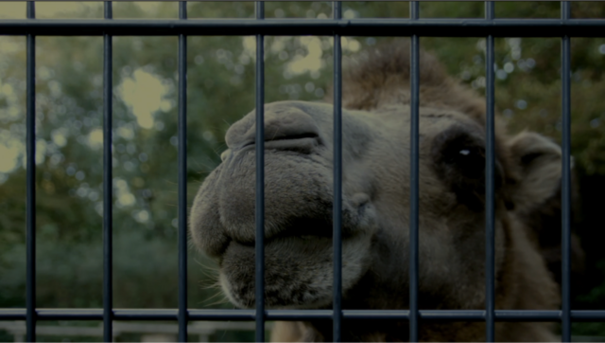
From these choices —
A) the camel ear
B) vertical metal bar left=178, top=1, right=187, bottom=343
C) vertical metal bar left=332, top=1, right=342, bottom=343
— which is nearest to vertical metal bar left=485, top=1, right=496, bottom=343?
vertical metal bar left=332, top=1, right=342, bottom=343

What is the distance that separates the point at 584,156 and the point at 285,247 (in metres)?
7.49

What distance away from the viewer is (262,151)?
180 centimetres

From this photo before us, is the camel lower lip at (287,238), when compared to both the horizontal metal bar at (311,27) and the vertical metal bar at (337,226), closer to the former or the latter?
the vertical metal bar at (337,226)

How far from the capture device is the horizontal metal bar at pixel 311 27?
6.00 ft

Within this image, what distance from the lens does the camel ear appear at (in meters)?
4.14

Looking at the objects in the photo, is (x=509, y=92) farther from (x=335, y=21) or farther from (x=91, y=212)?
(x=91, y=212)

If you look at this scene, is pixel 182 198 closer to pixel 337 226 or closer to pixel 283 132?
pixel 337 226

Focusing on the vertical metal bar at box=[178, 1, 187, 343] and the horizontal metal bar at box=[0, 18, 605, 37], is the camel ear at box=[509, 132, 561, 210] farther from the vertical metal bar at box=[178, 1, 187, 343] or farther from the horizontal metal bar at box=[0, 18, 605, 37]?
the vertical metal bar at box=[178, 1, 187, 343]

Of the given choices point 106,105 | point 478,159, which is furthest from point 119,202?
point 106,105

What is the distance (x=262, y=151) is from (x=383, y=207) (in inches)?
52.3

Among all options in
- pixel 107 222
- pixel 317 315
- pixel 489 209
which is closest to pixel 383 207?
pixel 489 209

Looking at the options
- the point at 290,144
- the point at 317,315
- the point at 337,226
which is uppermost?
the point at 290,144

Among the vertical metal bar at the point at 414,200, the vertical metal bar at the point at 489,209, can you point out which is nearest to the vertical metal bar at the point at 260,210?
the vertical metal bar at the point at 414,200

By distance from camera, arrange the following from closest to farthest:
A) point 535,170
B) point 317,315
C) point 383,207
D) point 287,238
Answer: point 317,315
point 287,238
point 383,207
point 535,170
